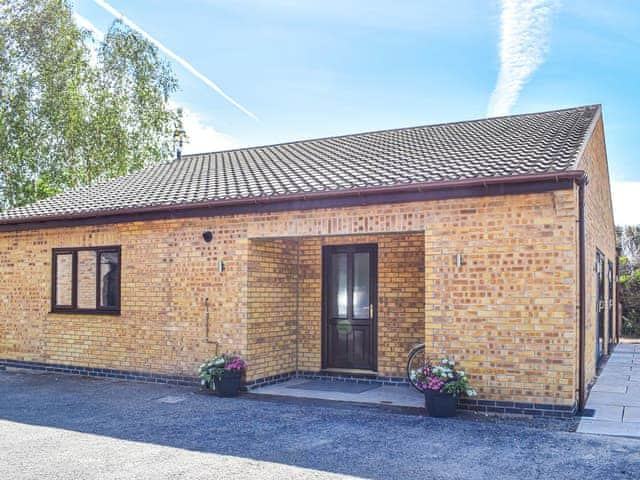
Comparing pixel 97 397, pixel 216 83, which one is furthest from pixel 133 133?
pixel 97 397

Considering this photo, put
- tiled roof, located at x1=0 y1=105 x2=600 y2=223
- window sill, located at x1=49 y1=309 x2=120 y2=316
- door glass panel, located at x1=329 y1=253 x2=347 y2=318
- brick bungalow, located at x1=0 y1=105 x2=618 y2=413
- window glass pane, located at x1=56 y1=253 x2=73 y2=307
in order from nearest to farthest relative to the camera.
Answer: brick bungalow, located at x1=0 y1=105 x2=618 y2=413
tiled roof, located at x1=0 y1=105 x2=600 y2=223
door glass panel, located at x1=329 y1=253 x2=347 y2=318
window sill, located at x1=49 y1=309 x2=120 y2=316
window glass pane, located at x1=56 y1=253 x2=73 y2=307

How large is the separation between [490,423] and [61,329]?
26.5 ft

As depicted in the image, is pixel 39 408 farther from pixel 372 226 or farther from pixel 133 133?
pixel 133 133

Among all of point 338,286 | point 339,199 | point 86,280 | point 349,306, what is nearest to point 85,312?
point 86,280

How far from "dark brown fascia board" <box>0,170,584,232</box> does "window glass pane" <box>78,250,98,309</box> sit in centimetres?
61

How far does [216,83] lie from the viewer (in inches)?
1046

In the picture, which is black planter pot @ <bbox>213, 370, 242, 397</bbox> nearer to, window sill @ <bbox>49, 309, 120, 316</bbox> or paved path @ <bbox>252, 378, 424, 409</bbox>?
paved path @ <bbox>252, 378, 424, 409</bbox>

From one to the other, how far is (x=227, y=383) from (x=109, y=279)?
3.53 meters

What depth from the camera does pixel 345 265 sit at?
10734 mm

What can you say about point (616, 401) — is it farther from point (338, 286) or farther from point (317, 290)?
point (317, 290)

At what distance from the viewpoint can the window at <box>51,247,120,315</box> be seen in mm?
11156

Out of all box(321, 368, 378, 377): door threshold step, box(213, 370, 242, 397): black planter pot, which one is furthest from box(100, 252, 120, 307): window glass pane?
box(321, 368, 378, 377): door threshold step

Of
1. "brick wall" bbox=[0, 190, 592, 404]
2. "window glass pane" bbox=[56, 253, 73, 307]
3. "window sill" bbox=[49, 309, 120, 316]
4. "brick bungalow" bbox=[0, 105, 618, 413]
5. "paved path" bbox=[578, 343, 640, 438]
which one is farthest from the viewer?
"window glass pane" bbox=[56, 253, 73, 307]

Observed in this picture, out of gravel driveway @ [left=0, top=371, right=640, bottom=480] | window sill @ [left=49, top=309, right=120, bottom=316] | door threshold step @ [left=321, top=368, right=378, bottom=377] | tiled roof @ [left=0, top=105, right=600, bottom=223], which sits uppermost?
tiled roof @ [left=0, top=105, right=600, bottom=223]
